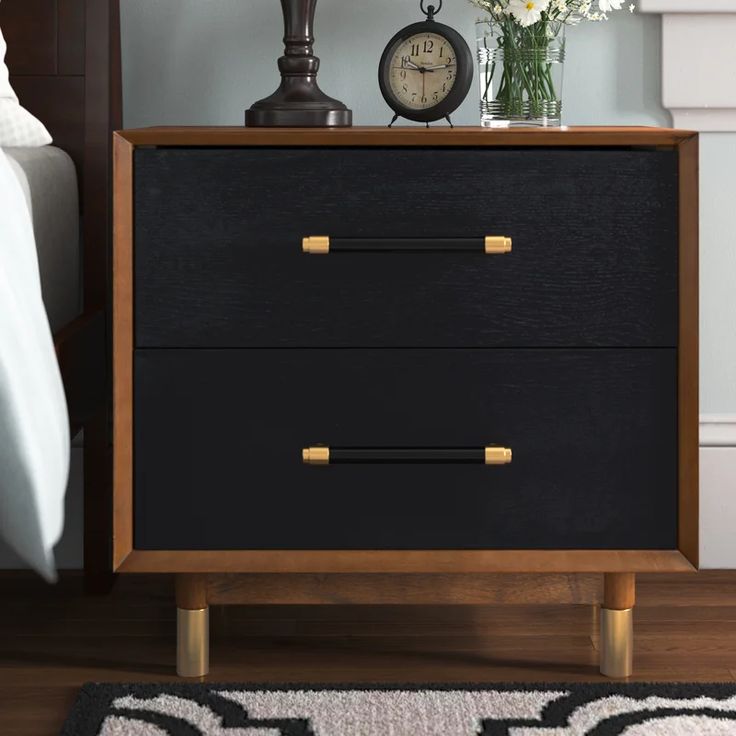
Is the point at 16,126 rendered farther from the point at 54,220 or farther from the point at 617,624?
the point at 617,624

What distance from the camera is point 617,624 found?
1302mm

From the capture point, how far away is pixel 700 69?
5.45ft

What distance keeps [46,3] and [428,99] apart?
1.75 feet

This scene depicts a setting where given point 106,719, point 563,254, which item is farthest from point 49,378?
point 563,254

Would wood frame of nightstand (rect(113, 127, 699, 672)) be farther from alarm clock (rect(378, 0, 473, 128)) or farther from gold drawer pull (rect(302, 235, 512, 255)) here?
alarm clock (rect(378, 0, 473, 128))

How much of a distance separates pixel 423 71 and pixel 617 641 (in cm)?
71

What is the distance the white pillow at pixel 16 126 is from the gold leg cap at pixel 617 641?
0.85 m

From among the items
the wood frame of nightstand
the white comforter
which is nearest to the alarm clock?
the wood frame of nightstand

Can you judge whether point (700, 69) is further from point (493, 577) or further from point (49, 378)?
point (49, 378)

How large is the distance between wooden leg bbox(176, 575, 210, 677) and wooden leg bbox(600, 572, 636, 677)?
1.45 ft

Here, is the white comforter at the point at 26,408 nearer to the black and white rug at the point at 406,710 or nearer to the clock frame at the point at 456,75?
the black and white rug at the point at 406,710

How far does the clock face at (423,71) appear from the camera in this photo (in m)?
1.44

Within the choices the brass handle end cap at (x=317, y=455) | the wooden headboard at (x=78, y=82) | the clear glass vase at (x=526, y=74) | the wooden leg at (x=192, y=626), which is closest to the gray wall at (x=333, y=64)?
the wooden headboard at (x=78, y=82)

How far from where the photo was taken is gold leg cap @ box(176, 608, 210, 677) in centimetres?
130
